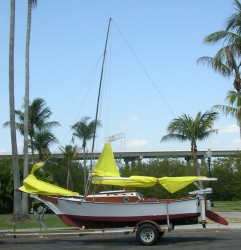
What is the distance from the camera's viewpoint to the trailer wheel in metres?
15.7

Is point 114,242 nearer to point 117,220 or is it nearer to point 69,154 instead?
point 117,220

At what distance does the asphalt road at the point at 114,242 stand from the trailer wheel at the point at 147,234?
0.22 m

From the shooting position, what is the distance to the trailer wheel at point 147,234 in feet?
51.5

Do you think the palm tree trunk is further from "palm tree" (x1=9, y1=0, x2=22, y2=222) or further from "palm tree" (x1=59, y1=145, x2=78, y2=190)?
"palm tree" (x1=59, y1=145, x2=78, y2=190)

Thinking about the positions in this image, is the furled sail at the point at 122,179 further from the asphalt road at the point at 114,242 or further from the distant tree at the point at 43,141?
the distant tree at the point at 43,141

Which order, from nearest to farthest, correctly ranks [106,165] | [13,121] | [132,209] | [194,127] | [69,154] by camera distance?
1. [132,209]
2. [106,165]
3. [13,121]
4. [194,127]
5. [69,154]

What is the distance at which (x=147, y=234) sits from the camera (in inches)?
621

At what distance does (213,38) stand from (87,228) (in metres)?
18.6

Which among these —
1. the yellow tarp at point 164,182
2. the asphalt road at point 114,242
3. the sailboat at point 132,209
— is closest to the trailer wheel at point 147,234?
the sailboat at point 132,209

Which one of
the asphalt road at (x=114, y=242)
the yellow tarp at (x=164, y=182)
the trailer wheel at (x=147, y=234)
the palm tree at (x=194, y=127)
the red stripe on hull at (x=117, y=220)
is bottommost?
the asphalt road at (x=114, y=242)

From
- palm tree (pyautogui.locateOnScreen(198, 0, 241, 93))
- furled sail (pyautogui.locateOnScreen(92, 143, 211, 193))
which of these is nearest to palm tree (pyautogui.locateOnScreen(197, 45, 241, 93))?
palm tree (pyautogui.locateOnScreen(198, 0, 241, 93))

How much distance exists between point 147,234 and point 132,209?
91 cm

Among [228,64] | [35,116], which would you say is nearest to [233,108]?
[228,64]

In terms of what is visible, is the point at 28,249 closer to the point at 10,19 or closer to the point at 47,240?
the point at 47,240
